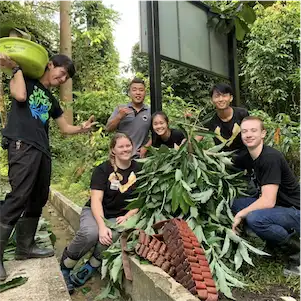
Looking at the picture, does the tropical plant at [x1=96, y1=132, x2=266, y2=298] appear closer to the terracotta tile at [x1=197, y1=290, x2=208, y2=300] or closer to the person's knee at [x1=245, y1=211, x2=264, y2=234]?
the person's knee at [x1=245, y1=211, x2=264, y2=234]

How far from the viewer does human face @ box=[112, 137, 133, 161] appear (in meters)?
3.49

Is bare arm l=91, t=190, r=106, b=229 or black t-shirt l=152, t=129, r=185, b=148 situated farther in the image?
black t-shirt l=152, t=129, r=185, b=148

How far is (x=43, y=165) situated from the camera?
3113mm

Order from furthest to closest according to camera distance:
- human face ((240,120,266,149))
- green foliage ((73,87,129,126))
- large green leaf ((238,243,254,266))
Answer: green foliage ((73,87,129,126)), human face ((240,120,266,149)), large green leaf ((238,243,254,266))

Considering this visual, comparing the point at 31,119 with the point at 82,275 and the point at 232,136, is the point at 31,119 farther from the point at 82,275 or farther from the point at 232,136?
the point at 232,136

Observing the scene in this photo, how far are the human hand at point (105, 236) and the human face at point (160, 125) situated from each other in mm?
1210

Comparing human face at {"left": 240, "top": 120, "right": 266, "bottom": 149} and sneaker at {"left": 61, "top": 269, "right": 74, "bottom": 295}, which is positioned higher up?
human face at {"left": 240, "top": 120, "right": 266, "bottom": 149}

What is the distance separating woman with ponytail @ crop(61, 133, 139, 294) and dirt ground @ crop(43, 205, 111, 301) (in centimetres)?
8

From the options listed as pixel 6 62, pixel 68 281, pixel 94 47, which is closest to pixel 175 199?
pixel 68 281

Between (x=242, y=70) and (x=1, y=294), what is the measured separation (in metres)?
11.4

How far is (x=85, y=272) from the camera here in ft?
11.3

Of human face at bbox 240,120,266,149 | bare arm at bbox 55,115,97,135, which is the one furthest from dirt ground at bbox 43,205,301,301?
bare arm at bbox 55,115,97,135

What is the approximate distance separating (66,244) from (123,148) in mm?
2050

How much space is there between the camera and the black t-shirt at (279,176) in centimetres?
302
